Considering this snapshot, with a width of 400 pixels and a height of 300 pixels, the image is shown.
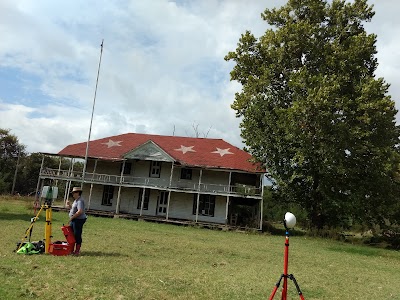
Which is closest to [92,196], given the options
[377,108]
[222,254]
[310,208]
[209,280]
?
[310,208]

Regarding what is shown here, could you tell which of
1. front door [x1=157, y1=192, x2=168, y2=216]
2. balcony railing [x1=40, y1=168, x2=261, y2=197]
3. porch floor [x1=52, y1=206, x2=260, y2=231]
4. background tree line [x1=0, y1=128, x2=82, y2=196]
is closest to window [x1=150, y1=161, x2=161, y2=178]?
balcony railing [x1=40, y1=168, x2=261, y2=197]

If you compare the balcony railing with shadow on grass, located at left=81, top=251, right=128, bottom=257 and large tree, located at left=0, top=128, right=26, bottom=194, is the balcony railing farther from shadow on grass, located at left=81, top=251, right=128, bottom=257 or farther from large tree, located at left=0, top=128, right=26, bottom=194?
large tree, located at left=0, top=128, right=26, bottom=194

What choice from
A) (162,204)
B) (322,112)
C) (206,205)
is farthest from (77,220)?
(162,204)

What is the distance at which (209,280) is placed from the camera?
853 centimetres

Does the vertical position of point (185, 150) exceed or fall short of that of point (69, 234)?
it exceeds it

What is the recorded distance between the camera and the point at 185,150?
33.0 m

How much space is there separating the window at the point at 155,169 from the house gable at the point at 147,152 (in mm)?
1820

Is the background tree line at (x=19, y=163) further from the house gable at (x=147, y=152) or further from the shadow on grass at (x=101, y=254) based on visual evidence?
the shadow on grass at (x=101, y=254)

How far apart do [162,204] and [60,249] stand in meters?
21.7

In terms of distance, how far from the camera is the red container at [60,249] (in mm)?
9914

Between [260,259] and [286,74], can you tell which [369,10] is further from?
[260,259]

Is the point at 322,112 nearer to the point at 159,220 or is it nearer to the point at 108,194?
the point at 159,220

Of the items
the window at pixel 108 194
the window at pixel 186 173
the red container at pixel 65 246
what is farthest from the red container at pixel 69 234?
the window at pixel 108 194

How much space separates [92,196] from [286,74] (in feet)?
62.4
